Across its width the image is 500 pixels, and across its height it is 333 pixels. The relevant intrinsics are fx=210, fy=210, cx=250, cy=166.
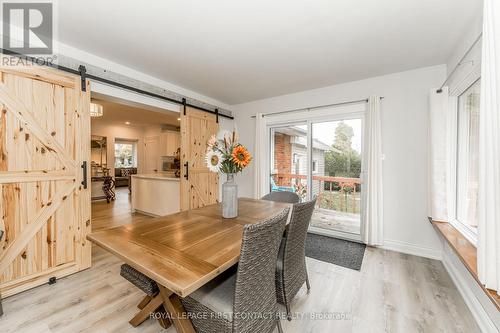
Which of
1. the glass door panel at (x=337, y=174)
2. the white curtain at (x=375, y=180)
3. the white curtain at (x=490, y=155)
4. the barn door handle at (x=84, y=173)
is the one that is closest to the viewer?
the white curtain at (x=490, y=155)

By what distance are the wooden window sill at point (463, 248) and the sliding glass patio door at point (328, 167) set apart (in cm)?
106

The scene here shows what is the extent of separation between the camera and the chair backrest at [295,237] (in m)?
1.49

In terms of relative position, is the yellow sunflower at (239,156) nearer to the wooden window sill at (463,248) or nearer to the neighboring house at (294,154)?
the wooden window sill at (463,248)

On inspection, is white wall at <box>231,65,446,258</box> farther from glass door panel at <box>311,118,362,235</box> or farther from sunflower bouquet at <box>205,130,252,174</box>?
sunflower bouquet at <box>205,130,252,174</box>

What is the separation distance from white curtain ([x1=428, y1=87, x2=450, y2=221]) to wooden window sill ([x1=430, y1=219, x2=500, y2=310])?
0.67 ft

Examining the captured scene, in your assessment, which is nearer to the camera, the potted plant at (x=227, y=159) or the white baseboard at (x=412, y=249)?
the potted plant at (x=227, y=159)

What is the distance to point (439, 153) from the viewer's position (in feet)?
8.00

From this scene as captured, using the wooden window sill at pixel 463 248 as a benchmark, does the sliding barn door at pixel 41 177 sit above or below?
above

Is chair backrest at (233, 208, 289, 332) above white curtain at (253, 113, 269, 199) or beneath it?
beneath

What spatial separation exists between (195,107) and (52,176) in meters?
2.25

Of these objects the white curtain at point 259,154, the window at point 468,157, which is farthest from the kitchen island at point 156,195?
the window at point 468,157

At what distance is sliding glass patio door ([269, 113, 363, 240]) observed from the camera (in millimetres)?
3369

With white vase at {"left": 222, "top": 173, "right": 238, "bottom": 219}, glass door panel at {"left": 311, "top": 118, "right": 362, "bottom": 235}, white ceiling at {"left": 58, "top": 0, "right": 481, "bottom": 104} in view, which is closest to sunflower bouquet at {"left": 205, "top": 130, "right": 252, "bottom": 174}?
white vase at {"left": 222, "top": 173, "right": 238, "bottom": 219}

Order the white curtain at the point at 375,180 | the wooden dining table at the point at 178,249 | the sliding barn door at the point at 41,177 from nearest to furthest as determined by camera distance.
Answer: the wooden dining table at the point at 178,249
the sliding barn door at the point at 41,177
the white curtain at the point at 375,180
